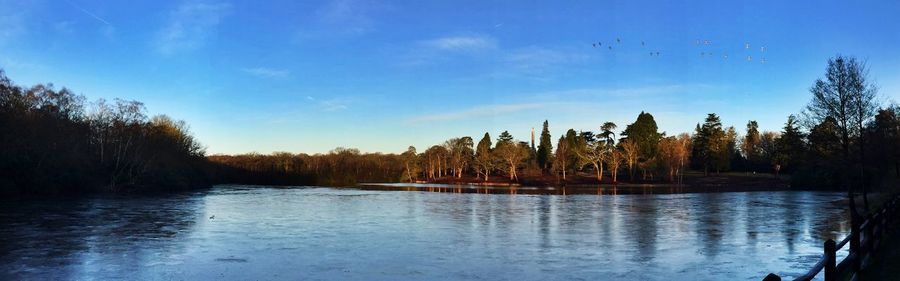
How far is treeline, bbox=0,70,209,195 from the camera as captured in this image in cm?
4622

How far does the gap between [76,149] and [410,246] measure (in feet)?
162

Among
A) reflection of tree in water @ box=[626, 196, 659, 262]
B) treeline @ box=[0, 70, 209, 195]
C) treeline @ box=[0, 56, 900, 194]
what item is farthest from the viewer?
treeline @ box=[0, 70, 209, 195]

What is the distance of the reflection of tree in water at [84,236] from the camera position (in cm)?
1480

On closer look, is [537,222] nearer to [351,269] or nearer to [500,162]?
[351,269]

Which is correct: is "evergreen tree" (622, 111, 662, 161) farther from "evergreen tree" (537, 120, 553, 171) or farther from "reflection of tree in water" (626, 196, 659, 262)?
"reflection of tree in water" (626, 196, 659, 262)

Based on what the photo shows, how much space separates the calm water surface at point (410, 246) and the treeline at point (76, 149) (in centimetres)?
2084

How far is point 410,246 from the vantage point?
17688mm

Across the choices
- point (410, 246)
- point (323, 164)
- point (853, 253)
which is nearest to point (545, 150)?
point (323, 164)

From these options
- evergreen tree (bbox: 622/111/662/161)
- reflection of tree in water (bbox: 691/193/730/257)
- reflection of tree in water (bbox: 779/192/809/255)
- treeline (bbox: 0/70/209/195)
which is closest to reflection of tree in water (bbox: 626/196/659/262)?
reflection of tree in water (bbox: 691/193/730/257)

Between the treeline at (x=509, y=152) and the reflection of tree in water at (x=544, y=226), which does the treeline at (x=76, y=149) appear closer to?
the treeline at (x=509, y=152)

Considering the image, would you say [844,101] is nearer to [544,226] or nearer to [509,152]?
[544,226]

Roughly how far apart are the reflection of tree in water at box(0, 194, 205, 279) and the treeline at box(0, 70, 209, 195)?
1849 cm

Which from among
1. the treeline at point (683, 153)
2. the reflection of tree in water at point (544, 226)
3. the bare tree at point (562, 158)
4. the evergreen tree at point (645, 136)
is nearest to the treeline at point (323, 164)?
the treeline at point (683, 153)

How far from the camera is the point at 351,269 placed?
44.9 ft
